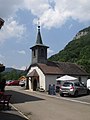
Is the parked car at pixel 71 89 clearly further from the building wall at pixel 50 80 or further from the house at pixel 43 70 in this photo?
the building wall at pixel 50 80

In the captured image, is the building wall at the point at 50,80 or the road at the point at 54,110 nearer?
the road at the point at 54,110

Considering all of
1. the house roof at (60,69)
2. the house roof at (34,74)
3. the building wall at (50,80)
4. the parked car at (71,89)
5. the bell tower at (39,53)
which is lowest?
the parked car at (71,89)

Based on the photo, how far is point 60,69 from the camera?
48812 millimetres

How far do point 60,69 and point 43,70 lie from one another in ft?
13.6

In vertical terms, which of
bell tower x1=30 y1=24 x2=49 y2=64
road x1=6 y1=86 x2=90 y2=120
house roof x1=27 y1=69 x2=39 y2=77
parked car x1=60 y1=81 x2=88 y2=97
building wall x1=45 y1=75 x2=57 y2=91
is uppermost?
bell tower x1=30 y1=24 x2=49 y2=64

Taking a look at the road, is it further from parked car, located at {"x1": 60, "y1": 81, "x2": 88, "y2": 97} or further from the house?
the house

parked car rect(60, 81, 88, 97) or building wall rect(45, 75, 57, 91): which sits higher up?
building wall rect(45, 75, 57, 91)

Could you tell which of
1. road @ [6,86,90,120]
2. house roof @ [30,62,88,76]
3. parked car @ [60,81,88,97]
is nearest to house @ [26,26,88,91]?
house roof @ [30,62,88,76]

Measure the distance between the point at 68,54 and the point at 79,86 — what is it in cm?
5690

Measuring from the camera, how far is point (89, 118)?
13719mm

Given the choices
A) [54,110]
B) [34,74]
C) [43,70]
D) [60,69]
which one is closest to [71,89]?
[54,110]

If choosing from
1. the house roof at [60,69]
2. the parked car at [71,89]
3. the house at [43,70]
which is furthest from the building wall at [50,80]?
the parked car at [71,89]

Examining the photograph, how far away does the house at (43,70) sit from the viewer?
4562 centimetres

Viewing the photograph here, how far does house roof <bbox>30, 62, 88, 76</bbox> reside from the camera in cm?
4650
